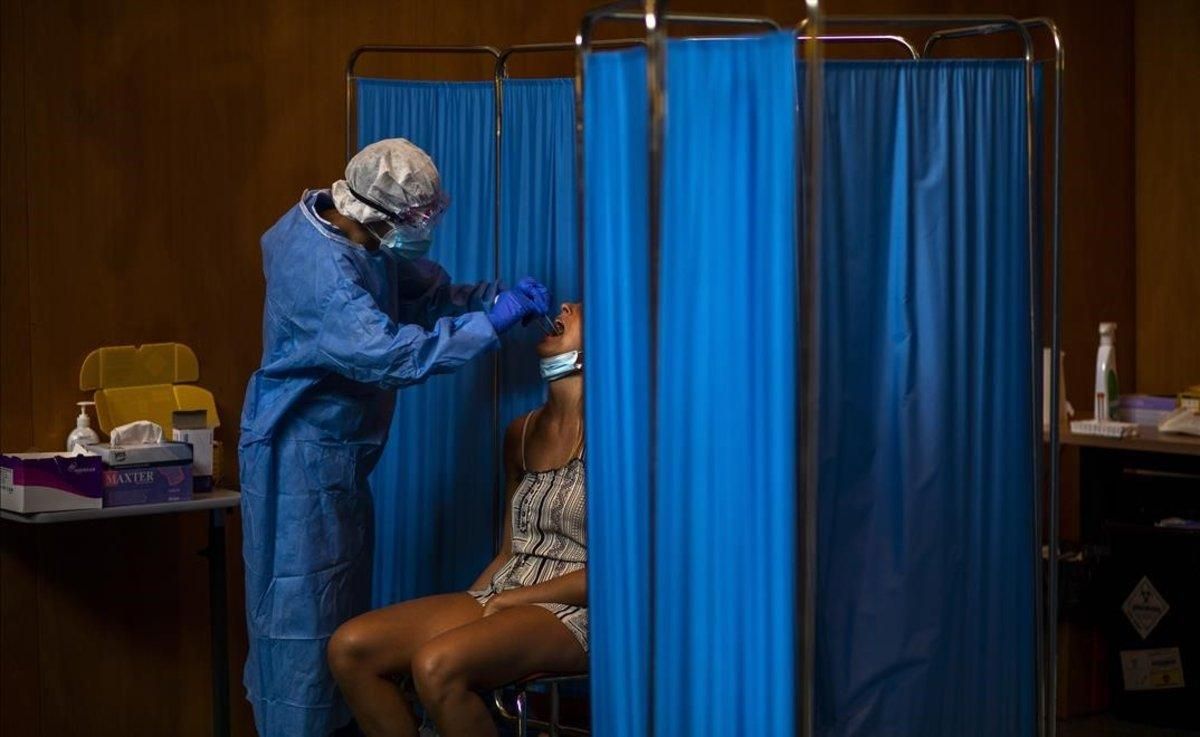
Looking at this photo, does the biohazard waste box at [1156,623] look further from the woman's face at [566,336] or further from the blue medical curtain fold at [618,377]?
the blue medical curtain fold at [618,377]

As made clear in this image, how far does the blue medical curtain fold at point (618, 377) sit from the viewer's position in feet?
6.38

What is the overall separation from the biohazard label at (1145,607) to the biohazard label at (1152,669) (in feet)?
0.19

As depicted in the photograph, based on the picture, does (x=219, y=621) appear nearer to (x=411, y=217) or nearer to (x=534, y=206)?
(x=411, y=217)

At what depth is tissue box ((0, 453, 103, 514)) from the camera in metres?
2.83

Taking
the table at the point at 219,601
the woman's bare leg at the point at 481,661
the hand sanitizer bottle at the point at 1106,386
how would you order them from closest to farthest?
1. the woman's bare leg at the point at 481,661
2. the table at the point at 219,601
3. the hand sanitizer bottle at the point at 1106,386

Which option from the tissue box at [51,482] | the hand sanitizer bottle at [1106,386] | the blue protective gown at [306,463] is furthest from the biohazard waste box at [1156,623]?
the tissue box at [51,482]

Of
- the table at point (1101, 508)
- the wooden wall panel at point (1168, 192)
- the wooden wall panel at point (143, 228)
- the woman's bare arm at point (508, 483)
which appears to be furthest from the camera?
the wooden wall panel at point (1168, 192)

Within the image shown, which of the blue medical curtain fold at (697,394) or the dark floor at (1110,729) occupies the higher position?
the blue medical curtain fold at (697,394)

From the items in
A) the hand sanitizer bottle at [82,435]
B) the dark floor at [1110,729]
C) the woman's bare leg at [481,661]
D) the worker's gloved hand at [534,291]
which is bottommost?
the dark floor at [1110,729]

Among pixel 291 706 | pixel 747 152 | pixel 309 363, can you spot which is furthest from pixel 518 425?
pixel 747 152

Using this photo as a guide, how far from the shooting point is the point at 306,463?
2805mm

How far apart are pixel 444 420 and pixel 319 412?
1.62 feet

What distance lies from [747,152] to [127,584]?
2100mm

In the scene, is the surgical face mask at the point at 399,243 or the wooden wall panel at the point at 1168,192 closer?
the surgical face mask at the point at 399,243
